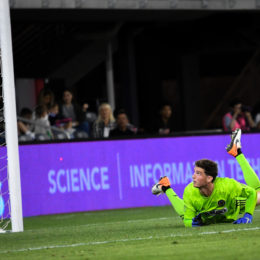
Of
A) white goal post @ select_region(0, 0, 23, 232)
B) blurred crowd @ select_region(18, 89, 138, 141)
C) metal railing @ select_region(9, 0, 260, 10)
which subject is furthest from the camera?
metal railing @ select_region(9, 0, 260, 10)

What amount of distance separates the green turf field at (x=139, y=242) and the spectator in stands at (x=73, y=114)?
610cm

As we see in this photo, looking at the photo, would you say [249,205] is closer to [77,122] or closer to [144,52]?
[77,122]

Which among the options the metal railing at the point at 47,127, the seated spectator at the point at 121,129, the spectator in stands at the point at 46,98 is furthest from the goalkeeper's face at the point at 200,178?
the spectator in stands at the point at 46,98

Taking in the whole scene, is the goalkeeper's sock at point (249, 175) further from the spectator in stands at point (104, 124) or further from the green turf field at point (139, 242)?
the spectator in stands at point (104, 124)

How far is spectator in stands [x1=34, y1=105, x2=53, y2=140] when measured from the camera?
17.4m

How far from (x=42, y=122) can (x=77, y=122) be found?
0.72m

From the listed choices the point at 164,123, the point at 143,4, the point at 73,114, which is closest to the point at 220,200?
the point at 164,123

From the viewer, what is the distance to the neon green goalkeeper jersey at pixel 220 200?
9812mm

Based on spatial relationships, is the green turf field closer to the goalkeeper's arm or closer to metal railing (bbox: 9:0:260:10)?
the goalkeeper's arm

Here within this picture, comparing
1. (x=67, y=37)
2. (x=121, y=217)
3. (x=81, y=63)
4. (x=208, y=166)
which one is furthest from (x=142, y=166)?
(x=81, y=63)

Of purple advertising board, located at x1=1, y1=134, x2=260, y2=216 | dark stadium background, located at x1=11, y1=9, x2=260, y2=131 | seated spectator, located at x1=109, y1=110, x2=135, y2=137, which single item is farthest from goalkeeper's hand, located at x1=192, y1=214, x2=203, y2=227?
dark stadium background, located at x1=11, y1=9, x2=260, y2=131

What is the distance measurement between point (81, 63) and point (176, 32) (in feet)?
12.1

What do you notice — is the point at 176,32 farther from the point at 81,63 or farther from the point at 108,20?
the point at 108,20

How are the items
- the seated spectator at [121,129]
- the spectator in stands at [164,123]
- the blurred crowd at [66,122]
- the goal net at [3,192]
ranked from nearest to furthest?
the goal net at [3,192] → the seated spectator at [121,129] → the blurred crowd at [66,122] → the spectator in stands at [164,123]
